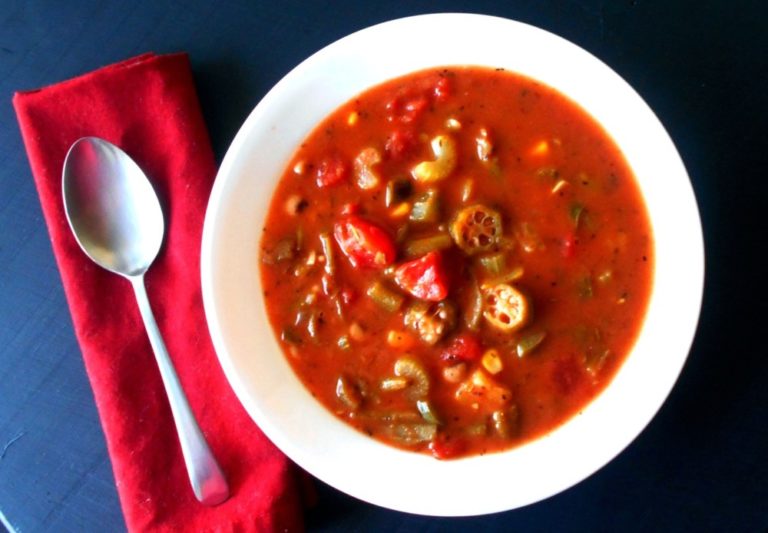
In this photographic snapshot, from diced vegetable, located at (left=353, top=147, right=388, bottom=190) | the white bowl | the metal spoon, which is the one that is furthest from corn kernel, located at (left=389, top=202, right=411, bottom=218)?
the metal spoon

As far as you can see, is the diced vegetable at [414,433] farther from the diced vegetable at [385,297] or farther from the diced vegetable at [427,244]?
the diced vegetable at [427,244]

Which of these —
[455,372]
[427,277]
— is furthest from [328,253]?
[455,372]

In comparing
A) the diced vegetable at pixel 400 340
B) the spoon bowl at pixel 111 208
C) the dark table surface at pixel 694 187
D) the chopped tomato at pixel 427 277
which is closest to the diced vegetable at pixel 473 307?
the chopped tomato at pixel 427 277

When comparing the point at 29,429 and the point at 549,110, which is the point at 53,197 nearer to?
the point at 29,429

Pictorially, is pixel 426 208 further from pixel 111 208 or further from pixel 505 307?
pixel 111 208

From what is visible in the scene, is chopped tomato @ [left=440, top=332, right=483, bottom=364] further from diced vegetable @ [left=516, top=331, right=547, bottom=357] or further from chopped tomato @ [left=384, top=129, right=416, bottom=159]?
chopped tomato @ [left=384, top=129, right=416, bottom=159]

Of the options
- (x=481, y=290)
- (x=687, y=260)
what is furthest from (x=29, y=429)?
(x=687, y=260)
